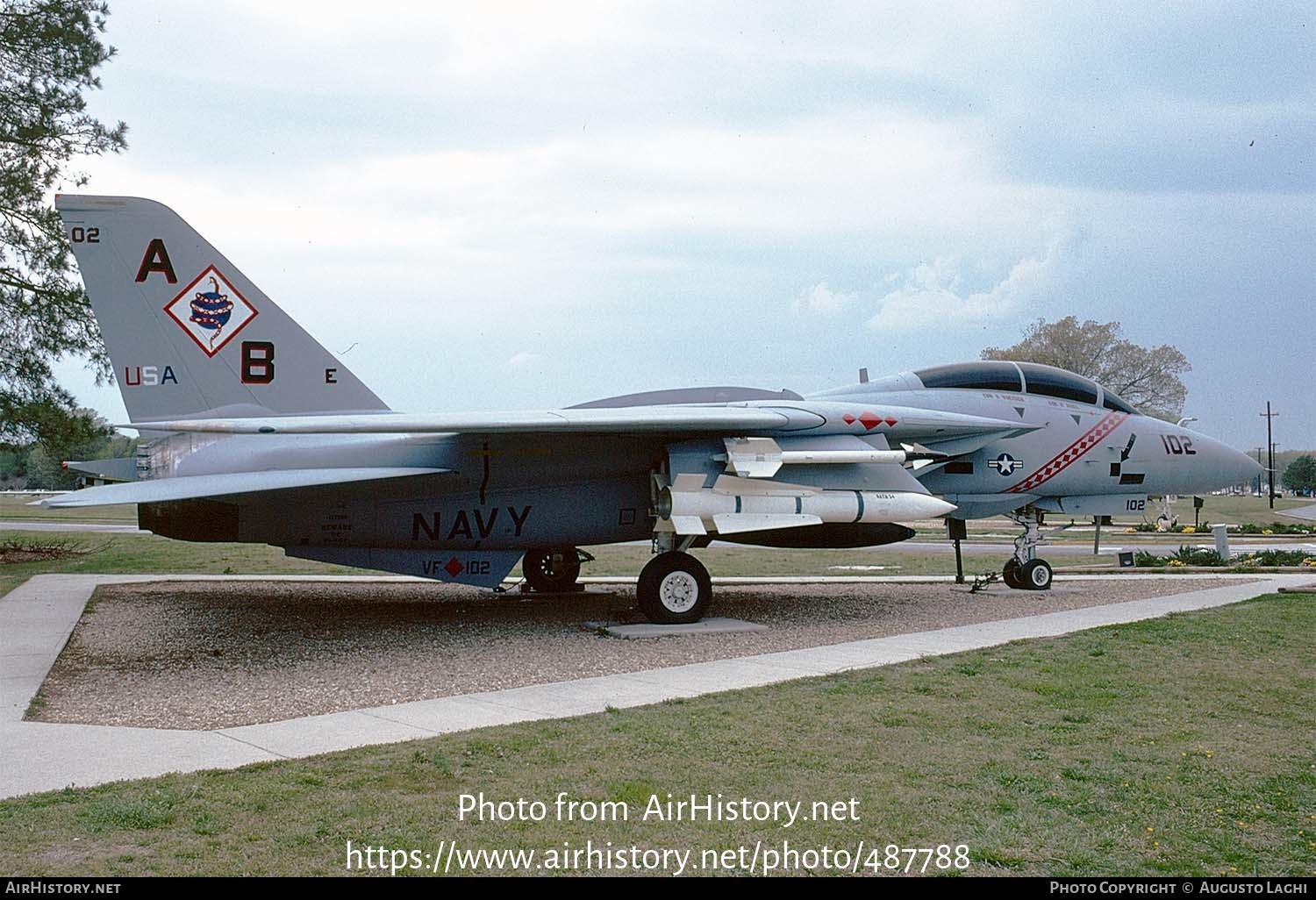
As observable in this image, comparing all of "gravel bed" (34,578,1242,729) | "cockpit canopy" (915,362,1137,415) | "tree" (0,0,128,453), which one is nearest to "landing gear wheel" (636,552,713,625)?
"gravel bed" (34,578,1242,729)

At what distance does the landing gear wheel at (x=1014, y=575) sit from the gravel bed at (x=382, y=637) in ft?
1.22

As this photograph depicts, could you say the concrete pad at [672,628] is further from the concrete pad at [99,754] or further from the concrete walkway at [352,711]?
the concrete pad at [99,754]

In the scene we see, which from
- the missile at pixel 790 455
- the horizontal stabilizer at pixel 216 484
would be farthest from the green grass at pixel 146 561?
the missile at pixel 790 455

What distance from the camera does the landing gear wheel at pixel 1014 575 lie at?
15297 millimetres

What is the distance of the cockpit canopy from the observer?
14.3 m

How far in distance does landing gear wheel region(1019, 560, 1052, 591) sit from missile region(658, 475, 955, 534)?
12.5 ft

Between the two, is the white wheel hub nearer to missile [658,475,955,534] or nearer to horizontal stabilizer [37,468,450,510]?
missile [658,475,955,534]

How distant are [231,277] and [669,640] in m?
6.40

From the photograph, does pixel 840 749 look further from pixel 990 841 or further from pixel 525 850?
pixel 525 850

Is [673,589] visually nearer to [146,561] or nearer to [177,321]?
[177,321]

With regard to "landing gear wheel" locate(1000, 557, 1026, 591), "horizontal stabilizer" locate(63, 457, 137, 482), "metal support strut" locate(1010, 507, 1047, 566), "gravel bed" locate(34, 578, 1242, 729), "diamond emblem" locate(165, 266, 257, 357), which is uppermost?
"diamond emblem" locate(165, 266, 257, 357)

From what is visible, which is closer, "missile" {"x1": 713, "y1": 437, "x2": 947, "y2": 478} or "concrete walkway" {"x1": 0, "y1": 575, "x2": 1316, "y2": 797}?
"concrete walkway" {"x1": 0, "y1": 575, "x2": 1316, "y2": 797}

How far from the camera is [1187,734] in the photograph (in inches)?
256

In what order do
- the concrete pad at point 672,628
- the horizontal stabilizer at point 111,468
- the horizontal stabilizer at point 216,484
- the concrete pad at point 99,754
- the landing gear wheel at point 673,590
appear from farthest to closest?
the horizontal stabilizer at point 111,468, the landing gear wheel at point 673,590, the concrete pad at point 672,628, the horizontal stabilizer at point 216,484, the concrete pad at point 99,754
